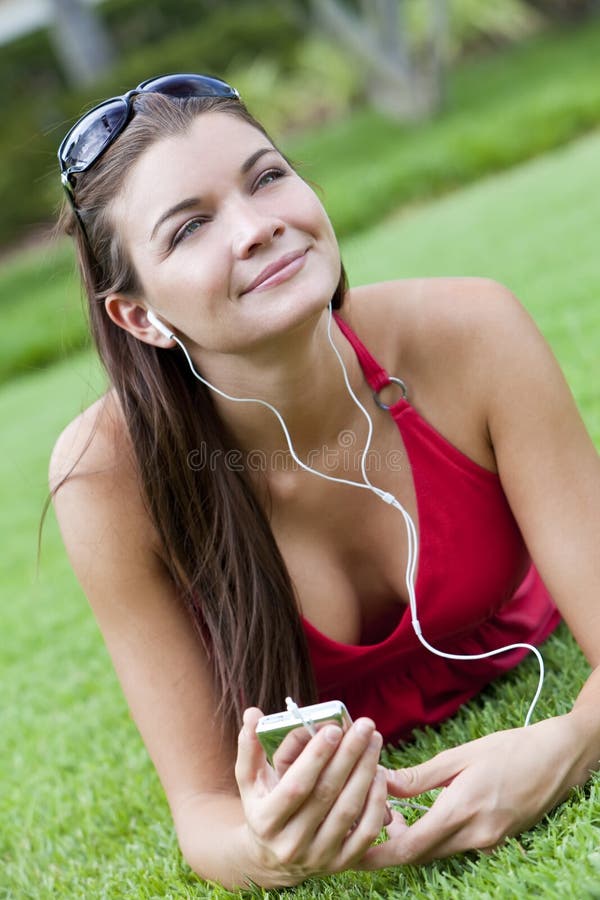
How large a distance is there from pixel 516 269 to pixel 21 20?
20.7 meters

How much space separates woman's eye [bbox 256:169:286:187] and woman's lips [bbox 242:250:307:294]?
213 millimetres

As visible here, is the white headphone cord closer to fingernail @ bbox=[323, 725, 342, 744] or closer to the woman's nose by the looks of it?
the woman's nose

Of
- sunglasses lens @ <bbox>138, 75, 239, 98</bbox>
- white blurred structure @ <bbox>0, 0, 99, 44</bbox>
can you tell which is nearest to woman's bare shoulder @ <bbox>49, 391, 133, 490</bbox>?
sunglasses lens @ <bbox>138, 75, 239, 98</bbox>

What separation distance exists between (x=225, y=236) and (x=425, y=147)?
37.5 feet

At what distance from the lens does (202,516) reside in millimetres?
2559

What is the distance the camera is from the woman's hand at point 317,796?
182cm

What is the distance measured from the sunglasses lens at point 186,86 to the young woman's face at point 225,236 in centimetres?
9

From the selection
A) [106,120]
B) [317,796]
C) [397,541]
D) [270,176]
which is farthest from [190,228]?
[317,796]

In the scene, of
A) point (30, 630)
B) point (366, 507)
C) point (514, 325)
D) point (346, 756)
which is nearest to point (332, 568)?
point (366, 507)

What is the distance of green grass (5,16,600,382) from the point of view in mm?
11984

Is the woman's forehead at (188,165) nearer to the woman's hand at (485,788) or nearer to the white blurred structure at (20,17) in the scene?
the woman's hand at (485,788)

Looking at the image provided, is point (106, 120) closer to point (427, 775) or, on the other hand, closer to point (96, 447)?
point (96, 447)

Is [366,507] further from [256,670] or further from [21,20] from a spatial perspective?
[21,20]

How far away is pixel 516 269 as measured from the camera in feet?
23.3
